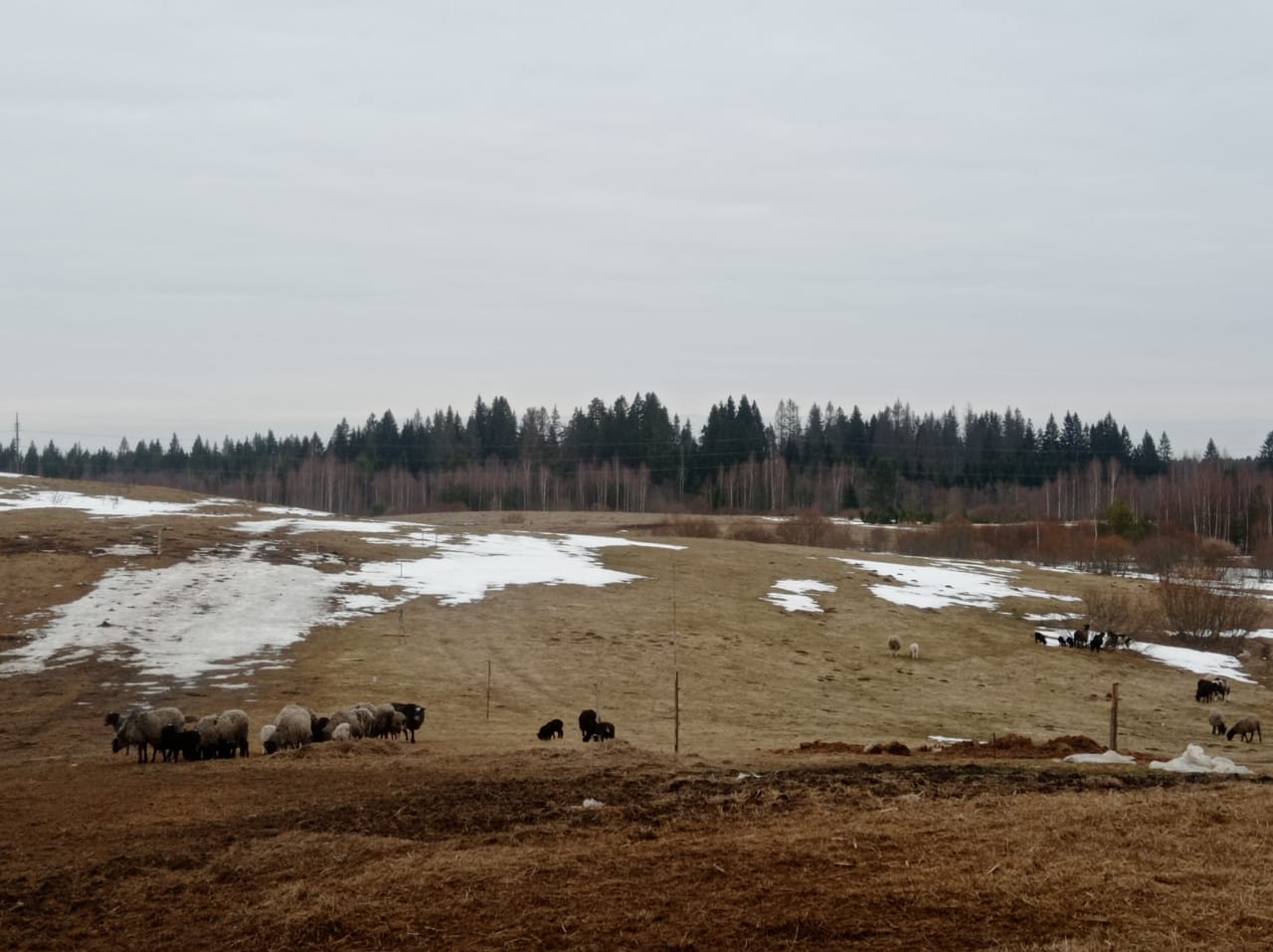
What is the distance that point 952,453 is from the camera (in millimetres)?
182625

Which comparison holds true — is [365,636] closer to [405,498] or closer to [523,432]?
[405,498]

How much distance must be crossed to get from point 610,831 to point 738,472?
452 feet

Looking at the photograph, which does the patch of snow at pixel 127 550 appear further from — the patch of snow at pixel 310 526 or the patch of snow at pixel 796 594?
the patch of snow at pixel 796 594

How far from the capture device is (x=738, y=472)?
150500 millimetres

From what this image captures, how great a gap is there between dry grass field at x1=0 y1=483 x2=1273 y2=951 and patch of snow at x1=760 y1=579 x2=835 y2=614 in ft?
61.0

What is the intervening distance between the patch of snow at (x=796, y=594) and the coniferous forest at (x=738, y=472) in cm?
5669

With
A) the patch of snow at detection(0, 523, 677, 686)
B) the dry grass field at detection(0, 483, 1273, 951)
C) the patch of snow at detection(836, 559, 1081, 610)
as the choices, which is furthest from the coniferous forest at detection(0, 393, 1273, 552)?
the dry grass field at detection(0, 483, 1273, 951)

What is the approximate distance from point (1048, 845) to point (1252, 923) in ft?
A: 8.55

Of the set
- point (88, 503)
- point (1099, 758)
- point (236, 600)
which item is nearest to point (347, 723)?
point (1099, 758)

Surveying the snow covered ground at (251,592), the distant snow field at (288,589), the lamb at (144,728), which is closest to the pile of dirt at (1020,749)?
the lamb at (144,728)

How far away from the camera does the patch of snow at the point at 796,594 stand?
55.2 metres

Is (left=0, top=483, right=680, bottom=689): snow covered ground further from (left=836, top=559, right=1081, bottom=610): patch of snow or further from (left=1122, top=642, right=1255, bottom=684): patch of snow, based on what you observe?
(left=1122, top=642, right=1255, bottom=684): patch of snow

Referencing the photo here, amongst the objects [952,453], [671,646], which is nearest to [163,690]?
[671,646]

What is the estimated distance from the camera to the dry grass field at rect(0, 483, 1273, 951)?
1008 centimetres
